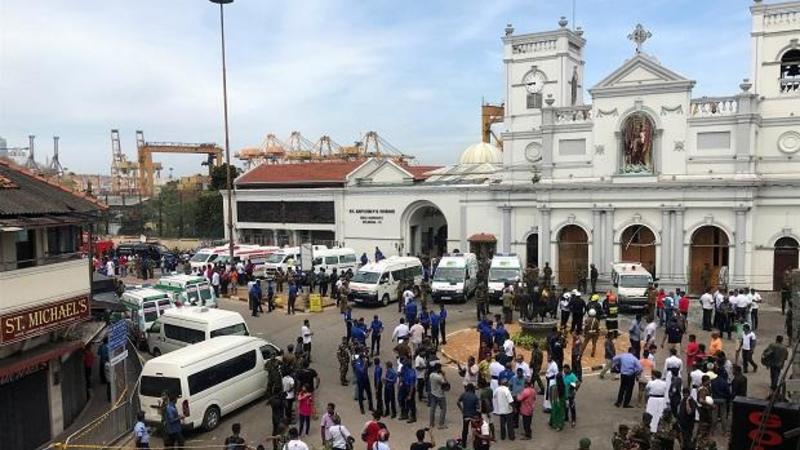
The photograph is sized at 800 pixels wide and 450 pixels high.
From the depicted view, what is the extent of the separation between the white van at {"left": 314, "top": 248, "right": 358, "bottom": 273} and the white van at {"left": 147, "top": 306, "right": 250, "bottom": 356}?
14719 millimetres

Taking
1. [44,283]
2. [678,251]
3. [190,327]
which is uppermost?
[44,283]

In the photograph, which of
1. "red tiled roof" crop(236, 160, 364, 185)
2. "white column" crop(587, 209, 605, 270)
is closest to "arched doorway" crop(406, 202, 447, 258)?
"red tiled roof" crop(236, 160, 364, 185)

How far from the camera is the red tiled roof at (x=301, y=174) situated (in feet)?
152

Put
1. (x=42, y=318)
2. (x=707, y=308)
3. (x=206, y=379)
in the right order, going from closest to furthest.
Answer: (x=42, y=318)
(x=206, y=379)
(x=707, y=308)

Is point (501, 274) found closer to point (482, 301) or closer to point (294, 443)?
point (482, 301)

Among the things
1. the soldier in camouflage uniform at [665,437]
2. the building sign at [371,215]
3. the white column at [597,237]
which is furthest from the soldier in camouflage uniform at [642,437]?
the building sign at [371,215]

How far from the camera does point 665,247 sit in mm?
32250

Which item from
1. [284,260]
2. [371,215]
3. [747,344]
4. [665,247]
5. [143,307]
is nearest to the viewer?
[747,344]

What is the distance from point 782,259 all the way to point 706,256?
10.7 ft

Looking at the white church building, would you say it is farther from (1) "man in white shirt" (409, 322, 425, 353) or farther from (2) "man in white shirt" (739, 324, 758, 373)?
(1) "man in white shirt" (409, 322, 425, 353)

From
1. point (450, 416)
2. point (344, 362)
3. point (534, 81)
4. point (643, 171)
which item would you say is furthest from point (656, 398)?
point (534, 81)

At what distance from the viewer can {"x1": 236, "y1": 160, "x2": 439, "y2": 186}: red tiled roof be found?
46125 millimetres

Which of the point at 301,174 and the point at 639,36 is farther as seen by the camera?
the point at 301,174

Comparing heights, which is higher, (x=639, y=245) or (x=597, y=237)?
(x=597, y=237)
